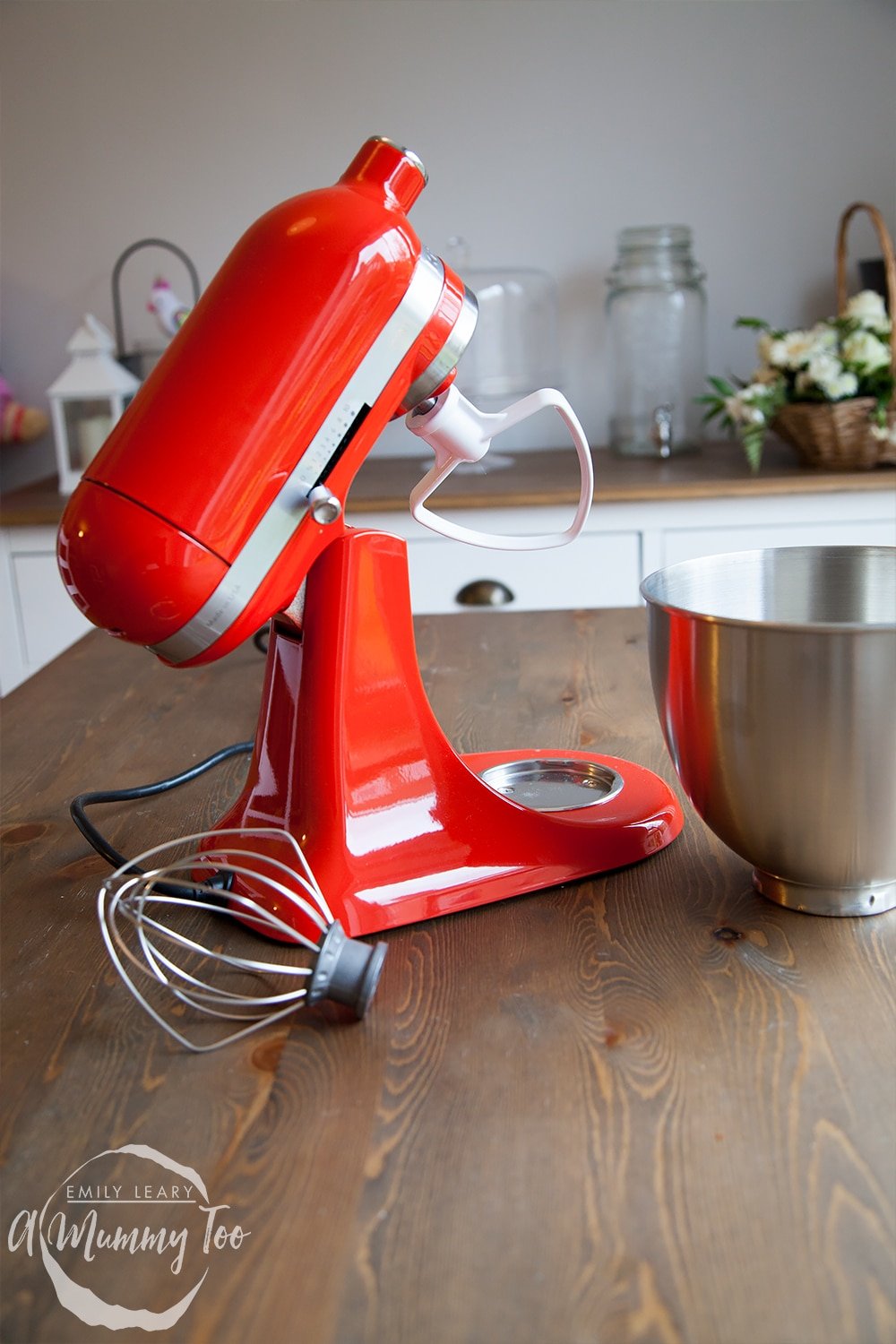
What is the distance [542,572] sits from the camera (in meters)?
1.85

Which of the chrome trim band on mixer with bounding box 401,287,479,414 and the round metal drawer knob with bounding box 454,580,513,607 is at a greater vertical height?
the chrome trim band on mixer with bounding box 401,287,479,414

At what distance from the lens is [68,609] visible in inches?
76.2

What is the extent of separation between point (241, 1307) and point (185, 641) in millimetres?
308

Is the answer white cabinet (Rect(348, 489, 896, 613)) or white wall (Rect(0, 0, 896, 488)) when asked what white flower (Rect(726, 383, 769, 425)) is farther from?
white wall (Rect(0, 0, 896, 488))

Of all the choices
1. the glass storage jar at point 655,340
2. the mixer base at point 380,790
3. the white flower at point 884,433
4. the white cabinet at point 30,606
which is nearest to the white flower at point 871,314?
the white flower at point 884,433

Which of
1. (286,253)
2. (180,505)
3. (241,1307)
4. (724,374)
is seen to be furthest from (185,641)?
(724,374)

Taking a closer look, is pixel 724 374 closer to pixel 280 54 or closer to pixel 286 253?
pixel 280 54

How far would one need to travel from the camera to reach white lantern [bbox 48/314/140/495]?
6.57 ft

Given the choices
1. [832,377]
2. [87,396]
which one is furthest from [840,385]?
[87,396]

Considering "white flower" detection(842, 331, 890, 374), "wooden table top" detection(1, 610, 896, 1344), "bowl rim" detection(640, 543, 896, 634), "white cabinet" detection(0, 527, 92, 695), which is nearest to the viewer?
"wooden table top" detection(1, 610, 896, 1344)

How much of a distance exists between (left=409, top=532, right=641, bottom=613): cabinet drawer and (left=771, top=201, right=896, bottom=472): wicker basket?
31 centimetres

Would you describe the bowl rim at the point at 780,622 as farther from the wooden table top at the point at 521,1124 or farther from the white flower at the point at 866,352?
the white flower at the point at 866,352

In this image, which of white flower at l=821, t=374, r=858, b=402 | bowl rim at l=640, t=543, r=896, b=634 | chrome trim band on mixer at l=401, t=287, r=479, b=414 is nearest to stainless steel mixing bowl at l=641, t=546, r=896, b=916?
bowl rim at l=640, t=543, r=896, b=634

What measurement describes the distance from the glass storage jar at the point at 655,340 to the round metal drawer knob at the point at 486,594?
1.54 ft
